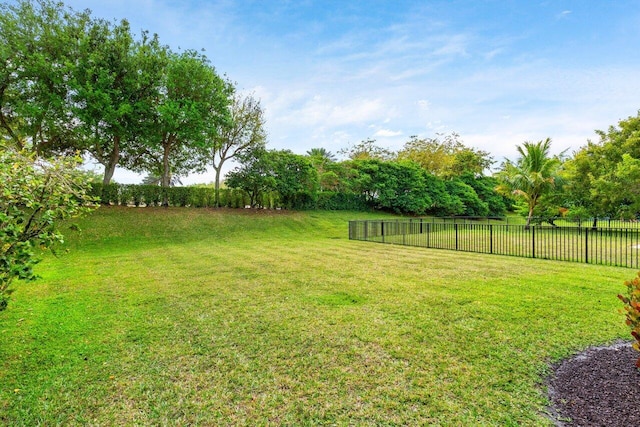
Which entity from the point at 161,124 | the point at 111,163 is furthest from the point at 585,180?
Answer: the point at 111,163

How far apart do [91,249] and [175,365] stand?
10.1 m

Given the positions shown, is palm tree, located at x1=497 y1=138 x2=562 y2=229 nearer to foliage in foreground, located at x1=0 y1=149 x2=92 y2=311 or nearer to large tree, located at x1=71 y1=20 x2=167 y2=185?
large tree, located at x1=71 y1=20 x2=167 y2=185

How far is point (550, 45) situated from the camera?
9055 millimetres

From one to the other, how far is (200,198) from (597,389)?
17.8m

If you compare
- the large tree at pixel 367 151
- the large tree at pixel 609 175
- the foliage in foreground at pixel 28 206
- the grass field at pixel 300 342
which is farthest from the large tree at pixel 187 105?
the large tree at pixel 609 175

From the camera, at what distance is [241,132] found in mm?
18750

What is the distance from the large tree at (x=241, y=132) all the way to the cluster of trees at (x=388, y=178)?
0.96 meters

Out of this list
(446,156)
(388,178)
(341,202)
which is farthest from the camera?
(446,156)

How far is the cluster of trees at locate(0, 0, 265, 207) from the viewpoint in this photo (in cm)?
1275

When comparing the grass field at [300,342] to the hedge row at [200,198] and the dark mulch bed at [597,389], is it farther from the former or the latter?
the hedge row at [200,198]

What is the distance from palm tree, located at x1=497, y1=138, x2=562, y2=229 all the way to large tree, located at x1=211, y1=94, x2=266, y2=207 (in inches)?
A: 619

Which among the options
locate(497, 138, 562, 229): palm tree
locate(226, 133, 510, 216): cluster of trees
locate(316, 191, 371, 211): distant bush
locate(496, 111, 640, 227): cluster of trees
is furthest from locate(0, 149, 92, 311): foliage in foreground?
locate(497, 138, 562, 229): palm tree

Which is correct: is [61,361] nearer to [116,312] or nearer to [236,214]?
[116,312]

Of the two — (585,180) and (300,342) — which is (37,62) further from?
(585,180)
